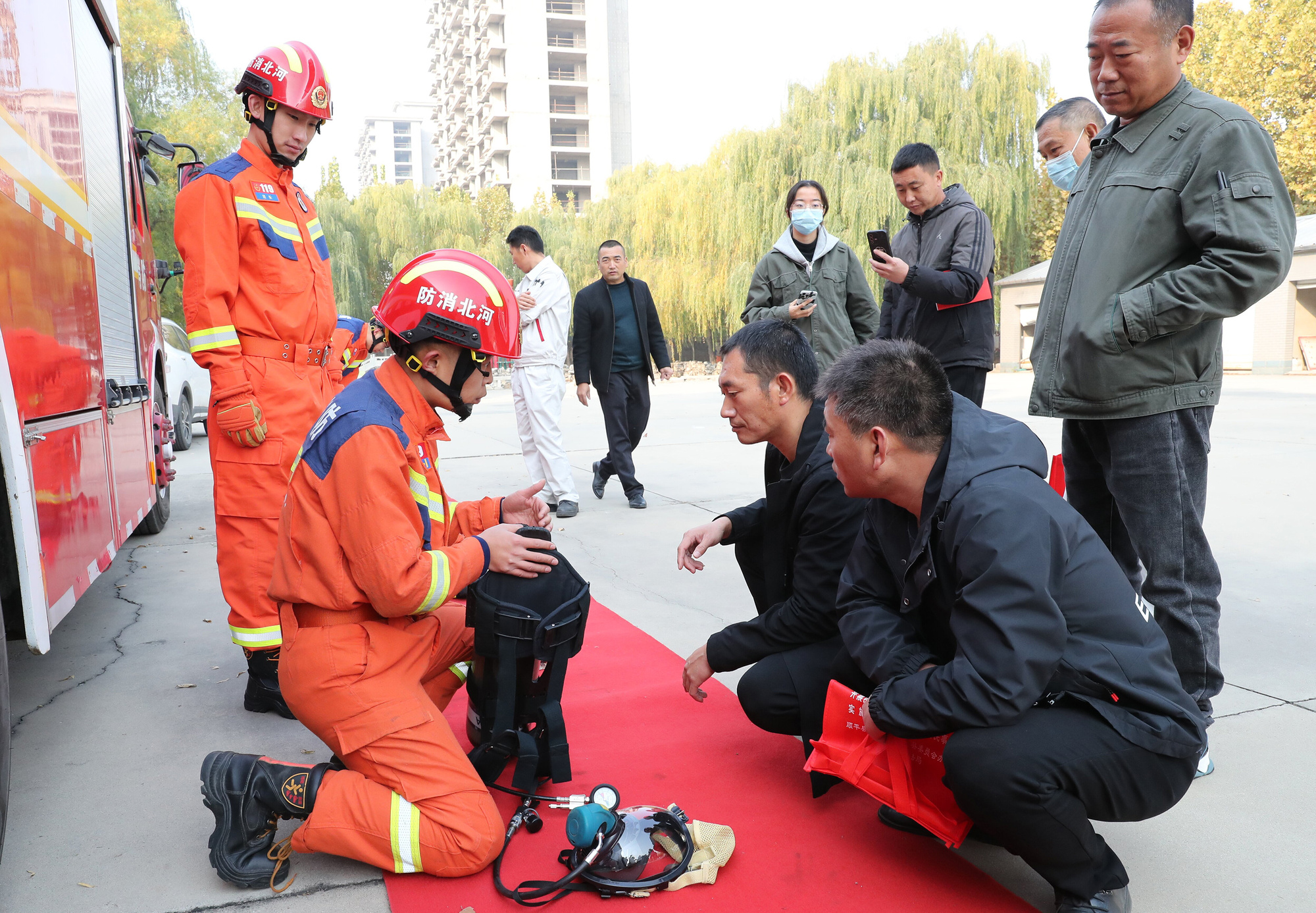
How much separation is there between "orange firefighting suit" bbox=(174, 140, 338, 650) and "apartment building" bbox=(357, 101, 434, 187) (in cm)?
14825

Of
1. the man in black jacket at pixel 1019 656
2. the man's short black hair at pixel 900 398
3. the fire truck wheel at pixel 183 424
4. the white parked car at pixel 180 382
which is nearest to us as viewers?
the man in black jacket at pixel 1019 656

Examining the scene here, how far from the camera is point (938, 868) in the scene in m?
2.26

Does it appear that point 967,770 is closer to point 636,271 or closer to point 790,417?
point 790,417

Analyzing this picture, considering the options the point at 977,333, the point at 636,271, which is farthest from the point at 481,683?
the point at 636,271

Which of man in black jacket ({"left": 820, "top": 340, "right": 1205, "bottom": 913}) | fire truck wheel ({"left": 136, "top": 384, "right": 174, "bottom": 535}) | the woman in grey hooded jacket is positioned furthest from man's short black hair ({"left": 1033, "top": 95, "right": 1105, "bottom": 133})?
fire truck wheel ({"left": 136, "top": 384, "right": 174, "bottom": 535})

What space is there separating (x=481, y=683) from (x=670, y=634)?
62.6 inches

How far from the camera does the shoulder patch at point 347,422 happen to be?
2350mm

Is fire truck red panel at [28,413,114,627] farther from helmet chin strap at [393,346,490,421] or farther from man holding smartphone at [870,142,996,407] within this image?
man holding smartphone at [870,142,996,407]

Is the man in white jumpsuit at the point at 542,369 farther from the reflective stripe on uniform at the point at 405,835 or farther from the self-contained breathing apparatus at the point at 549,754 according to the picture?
the reflective stripe on uniform at the point at 405,835

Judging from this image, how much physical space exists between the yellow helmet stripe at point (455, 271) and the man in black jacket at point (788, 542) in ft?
2.50

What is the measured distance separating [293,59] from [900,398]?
8.18 feet

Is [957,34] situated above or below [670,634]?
above

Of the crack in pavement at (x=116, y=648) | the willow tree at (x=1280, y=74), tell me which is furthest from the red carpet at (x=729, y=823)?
the willow tree at (x=1280, y=74)

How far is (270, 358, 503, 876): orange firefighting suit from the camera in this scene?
225cm
